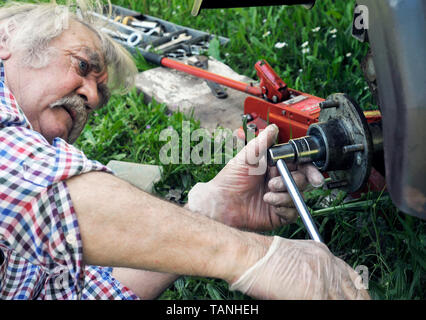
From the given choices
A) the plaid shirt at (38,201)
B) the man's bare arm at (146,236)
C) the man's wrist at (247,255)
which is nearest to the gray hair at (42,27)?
the plaid shirt at (38,201)

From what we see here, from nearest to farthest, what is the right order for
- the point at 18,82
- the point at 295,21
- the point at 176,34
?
1. the point at 18,82
2. the point at 295,21
3. the point at 176,34

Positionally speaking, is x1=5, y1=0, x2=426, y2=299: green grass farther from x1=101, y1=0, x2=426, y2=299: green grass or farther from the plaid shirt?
the plaid shirt

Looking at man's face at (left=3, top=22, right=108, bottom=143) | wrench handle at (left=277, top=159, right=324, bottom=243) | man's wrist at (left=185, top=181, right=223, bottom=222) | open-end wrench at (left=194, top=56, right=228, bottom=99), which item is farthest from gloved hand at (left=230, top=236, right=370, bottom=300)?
open-end wrench at (left=194, top=56, right=228, bottom=99)

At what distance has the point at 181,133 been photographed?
2961mm

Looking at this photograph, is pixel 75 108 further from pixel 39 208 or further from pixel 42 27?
pixel 39 208

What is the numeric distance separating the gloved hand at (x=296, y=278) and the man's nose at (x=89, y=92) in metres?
1.28

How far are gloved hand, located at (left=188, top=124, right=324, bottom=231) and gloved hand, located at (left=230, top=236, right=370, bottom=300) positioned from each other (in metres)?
0.49

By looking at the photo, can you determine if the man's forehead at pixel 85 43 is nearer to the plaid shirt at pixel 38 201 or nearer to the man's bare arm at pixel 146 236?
the plaid shirt at pixel 38 201

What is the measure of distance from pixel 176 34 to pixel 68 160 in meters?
3.20

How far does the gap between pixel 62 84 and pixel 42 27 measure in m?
0.30

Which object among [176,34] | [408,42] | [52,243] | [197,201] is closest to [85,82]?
[197,201]

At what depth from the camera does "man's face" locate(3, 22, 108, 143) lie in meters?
1.97
